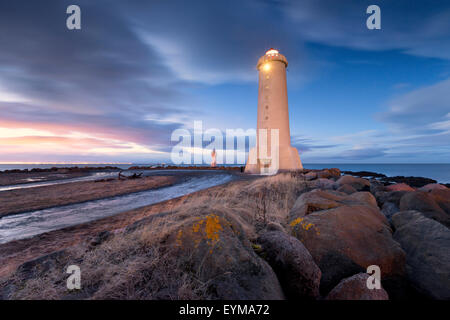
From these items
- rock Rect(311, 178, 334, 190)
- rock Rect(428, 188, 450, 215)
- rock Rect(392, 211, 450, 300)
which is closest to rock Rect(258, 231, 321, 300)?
rock Rect(392, 211, 450, 300)

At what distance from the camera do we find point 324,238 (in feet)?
10.3

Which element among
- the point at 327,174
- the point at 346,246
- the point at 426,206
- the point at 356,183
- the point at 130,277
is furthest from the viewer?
the point at 327,174

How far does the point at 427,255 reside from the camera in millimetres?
3184

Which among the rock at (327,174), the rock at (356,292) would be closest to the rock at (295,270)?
the rock at (356,292)

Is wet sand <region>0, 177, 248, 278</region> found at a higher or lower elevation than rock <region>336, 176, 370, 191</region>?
lower

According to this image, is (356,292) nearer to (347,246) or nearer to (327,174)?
(347,246)

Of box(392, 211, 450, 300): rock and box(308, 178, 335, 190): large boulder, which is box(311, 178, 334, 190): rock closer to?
box(308, 178, 335, 190): large boulder

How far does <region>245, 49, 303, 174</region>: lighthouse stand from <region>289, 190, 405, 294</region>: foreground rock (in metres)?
17.1

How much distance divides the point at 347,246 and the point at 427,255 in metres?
1.45

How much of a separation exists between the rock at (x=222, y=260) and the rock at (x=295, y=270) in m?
0.23

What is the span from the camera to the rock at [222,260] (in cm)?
186

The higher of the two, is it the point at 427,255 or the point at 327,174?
the point at 327,174

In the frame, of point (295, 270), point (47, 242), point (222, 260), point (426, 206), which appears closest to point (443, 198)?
point (426, 206)

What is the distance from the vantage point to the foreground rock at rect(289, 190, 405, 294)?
2857mm
